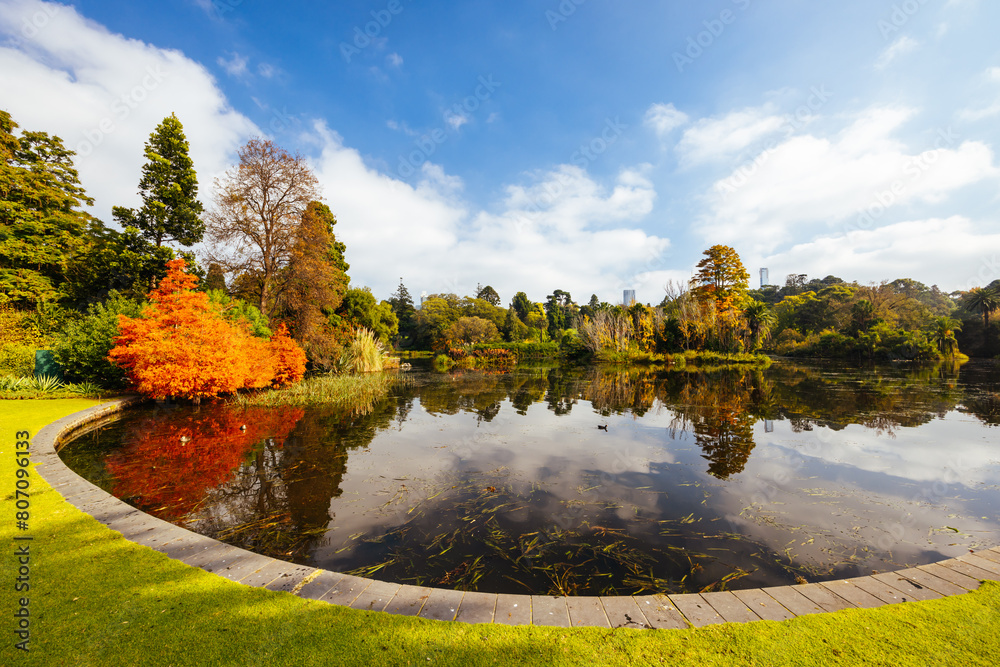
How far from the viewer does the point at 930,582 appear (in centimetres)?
255

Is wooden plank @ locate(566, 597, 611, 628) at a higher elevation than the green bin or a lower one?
lower

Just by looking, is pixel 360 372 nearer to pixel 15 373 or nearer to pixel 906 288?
pixel 15 373

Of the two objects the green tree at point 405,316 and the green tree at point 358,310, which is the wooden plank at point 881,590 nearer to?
the green tree at point 358,310

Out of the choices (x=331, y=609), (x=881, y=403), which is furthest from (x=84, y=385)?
(x=881, y=403)

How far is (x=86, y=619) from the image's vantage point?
7.17 ft

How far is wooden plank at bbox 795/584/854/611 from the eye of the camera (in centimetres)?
231

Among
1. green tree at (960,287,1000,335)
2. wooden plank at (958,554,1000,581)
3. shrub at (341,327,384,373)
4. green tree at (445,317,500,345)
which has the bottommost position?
wooden plank at (958,554,1000,581)

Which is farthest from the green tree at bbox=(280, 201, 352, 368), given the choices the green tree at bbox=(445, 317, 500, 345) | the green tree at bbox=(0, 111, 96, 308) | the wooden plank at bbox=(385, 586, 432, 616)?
the green tree at bbox=(445, 317, 500, 345)

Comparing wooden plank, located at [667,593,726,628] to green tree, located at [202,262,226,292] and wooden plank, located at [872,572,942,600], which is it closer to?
wooden plank, located at [872,572,942,600]

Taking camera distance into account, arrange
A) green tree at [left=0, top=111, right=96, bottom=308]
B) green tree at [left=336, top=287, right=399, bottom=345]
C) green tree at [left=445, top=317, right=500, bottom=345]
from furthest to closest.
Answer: green tree at [left=445, top=317, right=500, bottom=345] < green tree at [left=336, top=287, right=399, bottom=345] < green tree at [left=0, top=111, right=96, bottom=308]

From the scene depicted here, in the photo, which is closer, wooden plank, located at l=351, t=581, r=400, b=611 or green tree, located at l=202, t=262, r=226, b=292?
wooden plank, located at l=351, t=581, r=400, b=611

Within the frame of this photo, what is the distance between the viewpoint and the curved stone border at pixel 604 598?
7.36ft

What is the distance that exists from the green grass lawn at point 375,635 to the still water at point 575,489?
79cm

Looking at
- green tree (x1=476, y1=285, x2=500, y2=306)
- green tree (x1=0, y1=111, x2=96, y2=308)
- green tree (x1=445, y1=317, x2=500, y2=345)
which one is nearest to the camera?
green tree (x1=0, y1=111, x2=96, y2=308)
